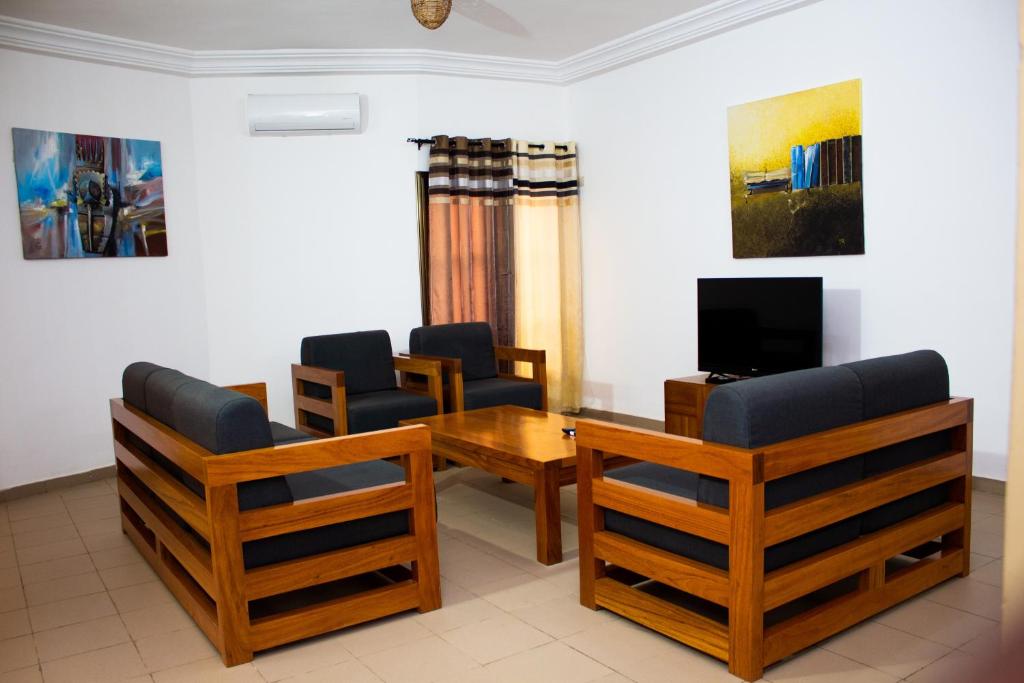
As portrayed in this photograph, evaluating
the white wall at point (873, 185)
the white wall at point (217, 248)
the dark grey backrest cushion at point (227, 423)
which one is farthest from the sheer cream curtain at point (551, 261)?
the dark grey backrest cushion at point (227, 423)

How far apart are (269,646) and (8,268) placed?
3.37 meters

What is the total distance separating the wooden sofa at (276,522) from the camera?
273cm

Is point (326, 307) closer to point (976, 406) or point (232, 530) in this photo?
point (232, 530)

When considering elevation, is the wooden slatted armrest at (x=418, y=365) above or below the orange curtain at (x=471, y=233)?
below

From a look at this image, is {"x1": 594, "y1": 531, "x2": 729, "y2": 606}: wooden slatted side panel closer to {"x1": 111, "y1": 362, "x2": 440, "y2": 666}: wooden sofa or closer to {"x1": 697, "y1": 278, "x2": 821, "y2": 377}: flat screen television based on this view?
{"x1": 111, "y1": 362, "x2": 440, "y2": 666}: wooden sofa

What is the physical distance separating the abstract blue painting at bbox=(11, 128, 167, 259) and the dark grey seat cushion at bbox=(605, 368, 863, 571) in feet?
13.5

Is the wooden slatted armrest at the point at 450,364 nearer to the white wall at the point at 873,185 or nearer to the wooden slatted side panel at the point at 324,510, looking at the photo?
the white wall at the point at 873,185

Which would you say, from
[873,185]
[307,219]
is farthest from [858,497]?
[307,219]

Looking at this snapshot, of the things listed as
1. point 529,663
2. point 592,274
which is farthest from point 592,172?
point 529,663

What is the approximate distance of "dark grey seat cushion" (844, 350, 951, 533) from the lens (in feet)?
9.27

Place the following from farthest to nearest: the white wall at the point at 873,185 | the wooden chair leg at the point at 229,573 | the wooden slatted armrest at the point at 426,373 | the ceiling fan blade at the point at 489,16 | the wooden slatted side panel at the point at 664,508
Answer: the wooden slatted armrest at the point at 426,373, the ceiling fan blade at the point at 489,16, the white wall at the point at 873,185, the wooden chair leg at the point at 229,573, the wooden slatted side panel at the point at 664,508

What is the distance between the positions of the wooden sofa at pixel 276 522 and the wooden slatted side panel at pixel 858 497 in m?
1.27

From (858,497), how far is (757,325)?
2351 millimetres

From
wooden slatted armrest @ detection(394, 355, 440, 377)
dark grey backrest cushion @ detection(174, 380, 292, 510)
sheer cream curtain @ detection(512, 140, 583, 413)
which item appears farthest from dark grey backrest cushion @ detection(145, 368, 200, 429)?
sheer cream curtain @ detection(512, 140, 583, 413)
